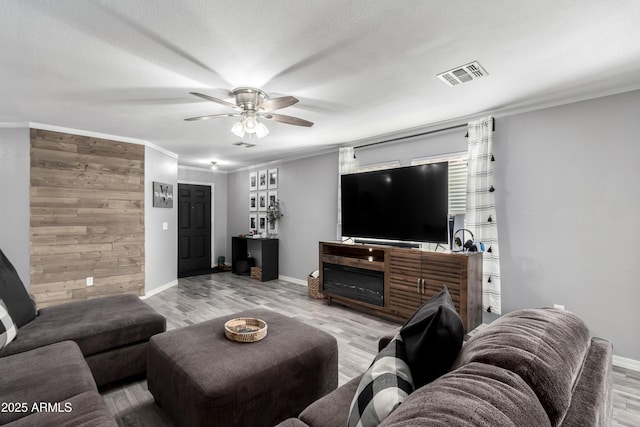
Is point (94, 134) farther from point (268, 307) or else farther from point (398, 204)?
Result: point (398, 204)

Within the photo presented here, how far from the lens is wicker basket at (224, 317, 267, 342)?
1.93 meters

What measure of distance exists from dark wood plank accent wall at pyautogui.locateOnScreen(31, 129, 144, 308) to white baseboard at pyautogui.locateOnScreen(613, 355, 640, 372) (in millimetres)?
5831

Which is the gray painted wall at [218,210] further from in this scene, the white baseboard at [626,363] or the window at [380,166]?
the white baseboard at [626,363]

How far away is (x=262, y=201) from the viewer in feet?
21.7

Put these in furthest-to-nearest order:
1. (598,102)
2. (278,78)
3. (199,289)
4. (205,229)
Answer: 1. (205,229)
2. (199,289)
3. (598,102)
4. (278,78)

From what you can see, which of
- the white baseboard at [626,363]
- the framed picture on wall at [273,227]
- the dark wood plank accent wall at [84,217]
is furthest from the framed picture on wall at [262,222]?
the white baseboard at [626,363]

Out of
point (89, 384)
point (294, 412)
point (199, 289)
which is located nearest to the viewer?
point (89, 384)

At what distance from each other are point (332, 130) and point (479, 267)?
2489mm

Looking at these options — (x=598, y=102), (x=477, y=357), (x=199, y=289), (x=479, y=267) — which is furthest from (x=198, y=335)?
(x=598, y=102)

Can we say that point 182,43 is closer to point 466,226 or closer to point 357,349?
point 357,349

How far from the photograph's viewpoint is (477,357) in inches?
32.8

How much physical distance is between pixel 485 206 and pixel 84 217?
5177 millimetres

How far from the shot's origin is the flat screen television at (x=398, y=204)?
3.48 meters

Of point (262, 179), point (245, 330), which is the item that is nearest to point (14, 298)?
point (245, 330)
